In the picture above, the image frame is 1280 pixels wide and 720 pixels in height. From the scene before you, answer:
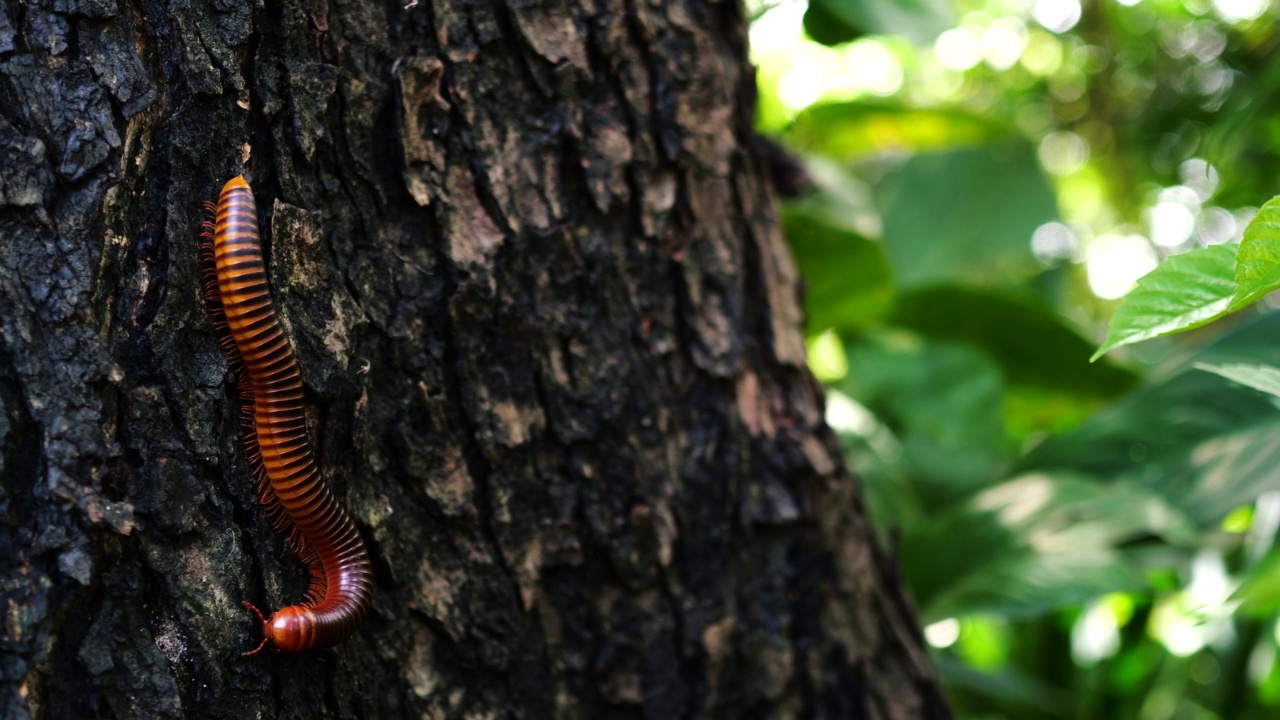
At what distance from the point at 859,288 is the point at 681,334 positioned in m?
1.20

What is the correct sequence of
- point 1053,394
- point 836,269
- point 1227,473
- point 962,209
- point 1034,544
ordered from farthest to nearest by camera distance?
point 962,209, point 1053,394, point 836,269, point 1034,544, point 1227,473

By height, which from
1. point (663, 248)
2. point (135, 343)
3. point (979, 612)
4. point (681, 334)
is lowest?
point (979, 612)

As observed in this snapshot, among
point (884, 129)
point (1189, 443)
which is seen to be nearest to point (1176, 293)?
point (1189, 443)

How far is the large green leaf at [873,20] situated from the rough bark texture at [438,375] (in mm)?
529

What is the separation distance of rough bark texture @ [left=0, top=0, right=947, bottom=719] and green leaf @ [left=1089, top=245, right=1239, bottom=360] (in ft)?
2.94

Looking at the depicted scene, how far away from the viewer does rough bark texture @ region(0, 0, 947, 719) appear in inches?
43.8

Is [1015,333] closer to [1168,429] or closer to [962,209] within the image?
[1168,429]

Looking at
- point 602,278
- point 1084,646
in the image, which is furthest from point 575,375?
point 1084,646

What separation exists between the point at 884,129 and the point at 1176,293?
339 cm

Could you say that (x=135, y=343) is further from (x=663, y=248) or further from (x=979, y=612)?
(x=979, y=612)

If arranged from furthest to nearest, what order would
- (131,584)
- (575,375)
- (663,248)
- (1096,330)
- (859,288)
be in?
(1096,330) → (859,288) → (663,248) → (575,375) → (131,584)

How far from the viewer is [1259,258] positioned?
2.84 feet

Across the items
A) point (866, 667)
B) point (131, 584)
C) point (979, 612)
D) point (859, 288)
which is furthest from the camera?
point (859, 288)

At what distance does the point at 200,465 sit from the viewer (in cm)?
120
